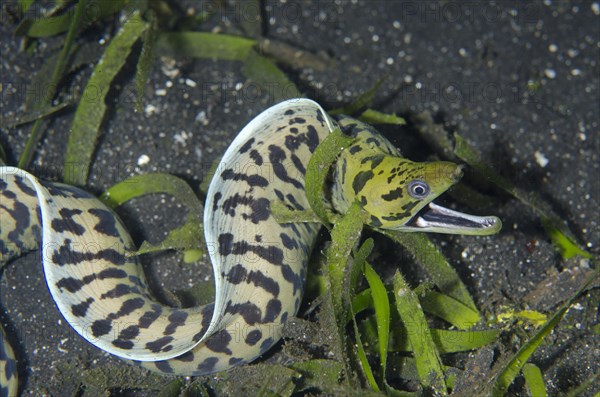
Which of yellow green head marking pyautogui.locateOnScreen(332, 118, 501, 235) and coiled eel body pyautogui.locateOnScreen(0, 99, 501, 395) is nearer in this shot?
yellow green head marking pyautogui.locateOnScreen(332, 118, 501, 235)

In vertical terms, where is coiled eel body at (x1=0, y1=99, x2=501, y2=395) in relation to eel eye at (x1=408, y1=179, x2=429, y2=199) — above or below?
below

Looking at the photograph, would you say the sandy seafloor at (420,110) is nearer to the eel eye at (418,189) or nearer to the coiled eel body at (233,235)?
the coiled eel body at (233,235)

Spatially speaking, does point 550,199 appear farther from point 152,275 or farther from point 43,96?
point 43,96

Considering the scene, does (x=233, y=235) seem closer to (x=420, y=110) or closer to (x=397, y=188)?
(x=397, y=188)

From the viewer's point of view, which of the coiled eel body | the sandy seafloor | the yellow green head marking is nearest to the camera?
the yellow green head marking

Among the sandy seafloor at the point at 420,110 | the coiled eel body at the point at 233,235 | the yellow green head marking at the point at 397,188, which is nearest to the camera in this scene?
the yellow green head marking at the point at 397,188

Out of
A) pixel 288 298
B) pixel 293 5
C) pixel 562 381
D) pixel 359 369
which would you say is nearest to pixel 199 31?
pixel 293 5

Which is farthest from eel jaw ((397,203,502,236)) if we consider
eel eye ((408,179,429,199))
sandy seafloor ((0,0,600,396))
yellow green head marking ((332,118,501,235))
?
sandy seafloor ((0,0,600,396))

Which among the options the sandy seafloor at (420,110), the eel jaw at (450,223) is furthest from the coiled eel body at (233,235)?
the sandy seafloor at (420,110)

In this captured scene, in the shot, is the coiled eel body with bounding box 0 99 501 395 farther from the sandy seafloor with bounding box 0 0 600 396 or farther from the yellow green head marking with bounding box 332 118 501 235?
the sandy seafloor with bounding box 0 0 600 396
